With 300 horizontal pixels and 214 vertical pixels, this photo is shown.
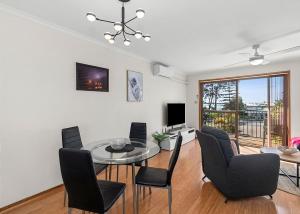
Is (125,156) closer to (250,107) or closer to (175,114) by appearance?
(175,114)

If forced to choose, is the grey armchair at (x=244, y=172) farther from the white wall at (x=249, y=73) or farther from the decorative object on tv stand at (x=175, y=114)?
the white wall at (x=249, y=73)

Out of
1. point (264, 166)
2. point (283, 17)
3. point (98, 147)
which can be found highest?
point (283, 17)

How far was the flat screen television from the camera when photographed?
5.13 m

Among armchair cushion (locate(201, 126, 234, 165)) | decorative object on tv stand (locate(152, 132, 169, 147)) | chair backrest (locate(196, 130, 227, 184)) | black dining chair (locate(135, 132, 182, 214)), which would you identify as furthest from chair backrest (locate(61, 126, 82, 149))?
decorative object on tv stand (locate(152, 132, 169, 147))

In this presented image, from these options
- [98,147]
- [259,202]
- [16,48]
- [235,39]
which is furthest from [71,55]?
[259,202]

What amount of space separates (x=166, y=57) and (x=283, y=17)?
2447 millimetres

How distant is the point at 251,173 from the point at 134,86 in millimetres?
2841

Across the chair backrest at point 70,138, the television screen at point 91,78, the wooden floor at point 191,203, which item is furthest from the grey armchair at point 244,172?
the television screen at point 91,78

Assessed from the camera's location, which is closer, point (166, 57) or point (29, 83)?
point (29, 83)

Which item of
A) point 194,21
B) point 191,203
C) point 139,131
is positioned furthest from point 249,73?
point 191,203

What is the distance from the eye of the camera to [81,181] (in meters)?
1.37

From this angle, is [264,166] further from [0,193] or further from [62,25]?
[62,25]

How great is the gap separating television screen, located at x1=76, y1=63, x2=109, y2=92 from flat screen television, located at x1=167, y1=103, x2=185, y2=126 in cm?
239

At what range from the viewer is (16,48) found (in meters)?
2.12
